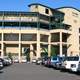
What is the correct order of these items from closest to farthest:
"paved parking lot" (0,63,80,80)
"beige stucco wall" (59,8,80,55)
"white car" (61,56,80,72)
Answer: "paved parking lot" (0,63,80,80)
"white car" (61,56,80,72)
"beige stucco wall" (59,8,80,55)

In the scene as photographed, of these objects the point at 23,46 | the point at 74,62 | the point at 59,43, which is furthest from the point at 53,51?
the point at 74,62

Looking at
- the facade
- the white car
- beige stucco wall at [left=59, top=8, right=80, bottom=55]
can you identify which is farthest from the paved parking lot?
beige stucco wall at [left=59, top=8, right=80, bottom=55]

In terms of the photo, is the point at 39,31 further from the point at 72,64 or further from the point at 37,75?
the point at 37,75

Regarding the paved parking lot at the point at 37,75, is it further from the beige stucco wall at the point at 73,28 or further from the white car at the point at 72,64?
the beige stucco wall at the point at 73,28

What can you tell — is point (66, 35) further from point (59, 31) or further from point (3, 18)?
point (3, 18)

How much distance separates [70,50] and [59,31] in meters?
10.2

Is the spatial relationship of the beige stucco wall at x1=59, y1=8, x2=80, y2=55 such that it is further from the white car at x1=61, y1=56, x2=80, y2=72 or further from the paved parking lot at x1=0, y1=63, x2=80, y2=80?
the white car at x1=61, y1=56, x2=80, y2=72

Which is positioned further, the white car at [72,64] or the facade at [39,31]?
the facade at [39,31]

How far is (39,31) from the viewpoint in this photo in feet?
380

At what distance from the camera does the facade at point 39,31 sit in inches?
4547

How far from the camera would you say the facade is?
116 metres

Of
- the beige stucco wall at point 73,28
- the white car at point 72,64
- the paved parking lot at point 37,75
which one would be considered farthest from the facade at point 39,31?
the white car at point 72,64

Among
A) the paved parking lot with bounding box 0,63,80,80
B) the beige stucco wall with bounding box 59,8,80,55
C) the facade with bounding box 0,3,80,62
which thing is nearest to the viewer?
the paved parking lot with bounding box 0,63,80,80

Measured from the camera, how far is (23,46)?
12200 cm
